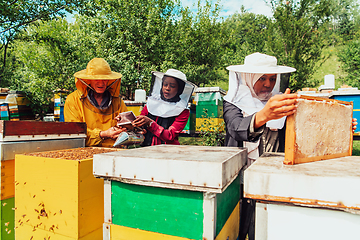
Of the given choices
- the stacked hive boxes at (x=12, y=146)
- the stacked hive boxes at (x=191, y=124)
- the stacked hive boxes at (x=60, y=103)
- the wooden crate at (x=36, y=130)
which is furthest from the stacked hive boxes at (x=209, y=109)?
the stacked hive boxes at (x=60, y=103)

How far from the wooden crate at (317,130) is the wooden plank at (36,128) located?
1445mm

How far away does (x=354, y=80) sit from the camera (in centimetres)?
1453

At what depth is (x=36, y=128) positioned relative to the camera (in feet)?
4.83

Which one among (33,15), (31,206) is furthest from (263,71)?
(33,15)

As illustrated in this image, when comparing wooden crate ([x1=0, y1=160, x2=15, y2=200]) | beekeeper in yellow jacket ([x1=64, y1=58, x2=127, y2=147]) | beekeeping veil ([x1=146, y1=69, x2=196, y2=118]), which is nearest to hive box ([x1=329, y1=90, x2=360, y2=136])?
beekeeping veil ([x1=146, y1=69, x2=196, y2=118])

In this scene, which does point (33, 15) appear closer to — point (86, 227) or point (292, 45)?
point (86, 227)

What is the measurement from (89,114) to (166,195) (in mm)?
1579

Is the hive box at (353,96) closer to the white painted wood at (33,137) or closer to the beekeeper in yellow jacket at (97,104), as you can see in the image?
the beekeeper in yellow jacket at (97,104)

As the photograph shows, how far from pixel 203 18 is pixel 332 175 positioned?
14.1m

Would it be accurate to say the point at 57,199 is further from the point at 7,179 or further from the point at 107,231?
the point at 7,179

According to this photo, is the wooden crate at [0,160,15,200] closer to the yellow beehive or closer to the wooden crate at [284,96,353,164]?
the yellow beehive

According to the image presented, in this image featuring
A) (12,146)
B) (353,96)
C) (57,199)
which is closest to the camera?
(57,199)

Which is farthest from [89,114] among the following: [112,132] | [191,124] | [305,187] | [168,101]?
[191,124]

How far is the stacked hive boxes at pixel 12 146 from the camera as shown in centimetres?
135
